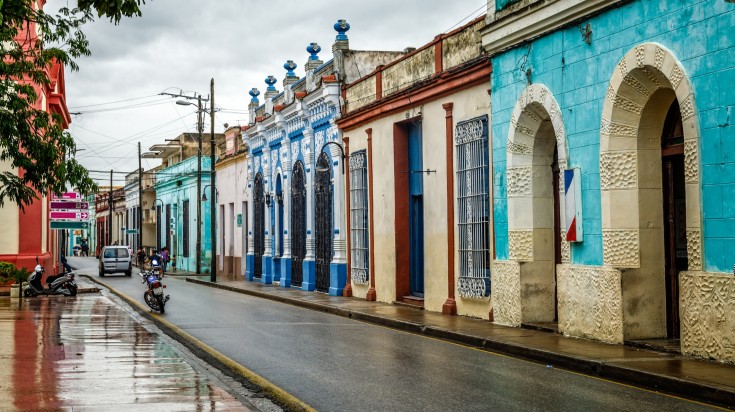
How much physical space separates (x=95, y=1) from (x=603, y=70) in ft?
27.3

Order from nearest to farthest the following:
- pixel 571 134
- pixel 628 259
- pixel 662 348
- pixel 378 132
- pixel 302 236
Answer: pixel 662 348 < pixel 628 259 < pixel 571 134 < pixel 378 132 < pixel 302 236

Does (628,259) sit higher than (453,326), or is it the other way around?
(628,259)

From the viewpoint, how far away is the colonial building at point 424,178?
1911 centimetres

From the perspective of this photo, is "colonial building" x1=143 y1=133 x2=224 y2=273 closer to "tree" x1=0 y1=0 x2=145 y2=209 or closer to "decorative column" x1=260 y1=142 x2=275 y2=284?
"decorative column" x1=260 y1=142 x2=275 y2=284

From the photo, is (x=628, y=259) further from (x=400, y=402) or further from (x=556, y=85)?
(x=400, y=402)

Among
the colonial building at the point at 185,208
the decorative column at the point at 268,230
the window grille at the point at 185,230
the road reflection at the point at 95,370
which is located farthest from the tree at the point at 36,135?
the window grille at the point at 185,230

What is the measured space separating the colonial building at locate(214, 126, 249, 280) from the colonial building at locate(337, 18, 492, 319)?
16114mm

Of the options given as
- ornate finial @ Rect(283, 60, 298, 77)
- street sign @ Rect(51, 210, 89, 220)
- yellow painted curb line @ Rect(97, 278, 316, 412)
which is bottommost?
yellow painted curb line @ Rect(97, 278, 316, 412)

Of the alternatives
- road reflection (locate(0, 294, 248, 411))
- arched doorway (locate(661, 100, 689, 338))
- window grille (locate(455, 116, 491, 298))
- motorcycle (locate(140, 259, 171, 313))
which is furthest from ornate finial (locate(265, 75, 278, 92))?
arched doorway (locate(661, 100, 689, 338))

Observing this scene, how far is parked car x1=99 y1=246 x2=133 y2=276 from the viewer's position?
159ft

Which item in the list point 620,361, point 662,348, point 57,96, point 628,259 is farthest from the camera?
point 57,96

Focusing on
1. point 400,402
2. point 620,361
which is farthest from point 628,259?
point 400,402

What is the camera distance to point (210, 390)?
399 inches

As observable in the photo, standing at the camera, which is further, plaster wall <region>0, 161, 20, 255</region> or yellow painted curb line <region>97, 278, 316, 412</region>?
plaster wall <region>0, 161, 20, 255</region>
